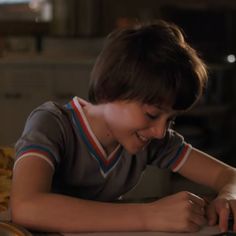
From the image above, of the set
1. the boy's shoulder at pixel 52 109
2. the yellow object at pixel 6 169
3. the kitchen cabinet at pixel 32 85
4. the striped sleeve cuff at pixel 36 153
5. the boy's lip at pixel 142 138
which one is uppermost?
the boy's shoulder at pixel 52 109

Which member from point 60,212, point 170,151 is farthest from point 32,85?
point 60,212

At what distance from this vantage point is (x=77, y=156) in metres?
1.33

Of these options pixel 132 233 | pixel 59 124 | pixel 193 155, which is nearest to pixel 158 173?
pixel 193 155

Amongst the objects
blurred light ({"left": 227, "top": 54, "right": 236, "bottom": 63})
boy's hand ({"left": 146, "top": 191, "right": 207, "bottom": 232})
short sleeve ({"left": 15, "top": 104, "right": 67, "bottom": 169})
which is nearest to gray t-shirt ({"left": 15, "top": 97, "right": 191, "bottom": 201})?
short sleeve ({"left": 15, "top": 104, "right": 67, "bottom": 169})

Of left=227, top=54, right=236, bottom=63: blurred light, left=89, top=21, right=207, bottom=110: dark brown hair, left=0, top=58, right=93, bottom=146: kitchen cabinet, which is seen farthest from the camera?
left=227, top=54, right=236, bottom=63: blurred light

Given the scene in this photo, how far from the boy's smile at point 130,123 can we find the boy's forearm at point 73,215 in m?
0.18

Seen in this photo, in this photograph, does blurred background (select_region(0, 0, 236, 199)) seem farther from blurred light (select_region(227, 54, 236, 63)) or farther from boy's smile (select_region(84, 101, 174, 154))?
boy's smile (select_region(84, 101, 174, 154))

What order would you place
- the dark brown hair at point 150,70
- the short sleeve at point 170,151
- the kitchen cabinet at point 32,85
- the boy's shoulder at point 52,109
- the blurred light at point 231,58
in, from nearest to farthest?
the dark brown hair at point 150,70 → the boy's shoulder at point 52,109 → the short sleeve at point 170,151 → the kitchen cabinet at point 32,85 → the blurred light at point 231,58

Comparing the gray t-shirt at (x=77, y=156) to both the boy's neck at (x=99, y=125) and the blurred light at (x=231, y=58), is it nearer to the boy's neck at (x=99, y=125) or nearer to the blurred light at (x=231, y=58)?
the boy's neck at (x=99, y=125)

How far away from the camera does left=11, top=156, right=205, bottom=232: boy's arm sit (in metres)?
1.07

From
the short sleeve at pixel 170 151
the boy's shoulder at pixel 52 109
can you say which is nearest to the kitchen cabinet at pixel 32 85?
the short sleeve at pixel 170 151

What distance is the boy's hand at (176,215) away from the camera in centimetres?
108

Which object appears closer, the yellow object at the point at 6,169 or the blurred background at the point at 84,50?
the yellow object at the point at 6,169

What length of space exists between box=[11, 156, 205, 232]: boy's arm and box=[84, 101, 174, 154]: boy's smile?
0.16 m
